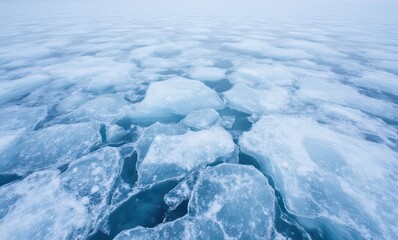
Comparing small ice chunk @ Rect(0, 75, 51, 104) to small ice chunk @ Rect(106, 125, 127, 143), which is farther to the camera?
small ice chunk @ Rect(0, 75, 51, 104)

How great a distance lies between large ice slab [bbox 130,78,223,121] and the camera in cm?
309

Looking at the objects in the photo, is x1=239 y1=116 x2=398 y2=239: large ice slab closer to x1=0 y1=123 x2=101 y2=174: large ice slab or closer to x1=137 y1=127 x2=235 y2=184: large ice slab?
x1=137 y1=127 x2=235 y2=184: large ice slab

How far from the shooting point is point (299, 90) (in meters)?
3.76

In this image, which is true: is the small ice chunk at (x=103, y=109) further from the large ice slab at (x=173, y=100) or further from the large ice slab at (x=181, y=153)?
the large ice slab at (x=181, y=153)

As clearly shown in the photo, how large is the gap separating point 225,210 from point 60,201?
142cm

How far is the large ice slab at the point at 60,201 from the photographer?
1520 mm

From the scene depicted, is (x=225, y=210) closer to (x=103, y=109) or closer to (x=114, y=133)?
(x=114, y=133)

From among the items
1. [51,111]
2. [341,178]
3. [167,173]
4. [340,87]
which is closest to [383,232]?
Result: [341,178]

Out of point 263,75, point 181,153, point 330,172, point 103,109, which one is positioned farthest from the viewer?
point 263,75

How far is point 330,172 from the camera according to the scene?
205 centimetres

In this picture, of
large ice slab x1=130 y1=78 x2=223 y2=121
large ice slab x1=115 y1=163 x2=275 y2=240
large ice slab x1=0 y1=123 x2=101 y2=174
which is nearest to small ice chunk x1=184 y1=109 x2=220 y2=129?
large ice slab x1=130 y1=78 x2=223 y2=121

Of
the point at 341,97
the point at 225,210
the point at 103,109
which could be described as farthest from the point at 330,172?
the point at 103,109

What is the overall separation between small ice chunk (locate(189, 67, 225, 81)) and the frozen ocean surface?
0.05 meters

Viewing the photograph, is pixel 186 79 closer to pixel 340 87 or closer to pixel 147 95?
pixel 147 95
